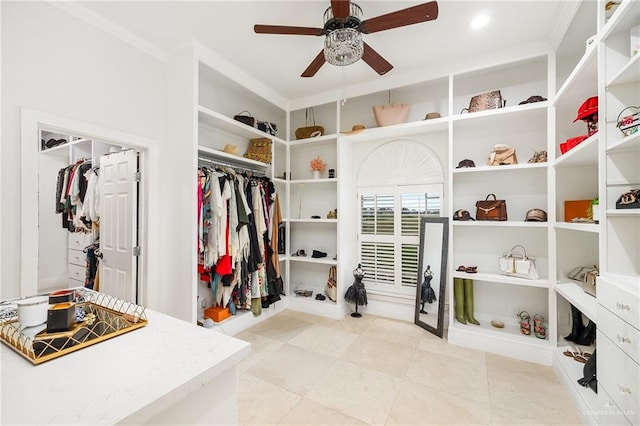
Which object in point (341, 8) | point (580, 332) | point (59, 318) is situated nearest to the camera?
point (59, 318)

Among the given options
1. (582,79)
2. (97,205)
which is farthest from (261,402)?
(582,79)

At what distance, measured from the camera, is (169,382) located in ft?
2.34

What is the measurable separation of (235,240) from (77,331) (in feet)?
6.55

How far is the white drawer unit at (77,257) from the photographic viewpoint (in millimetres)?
4270

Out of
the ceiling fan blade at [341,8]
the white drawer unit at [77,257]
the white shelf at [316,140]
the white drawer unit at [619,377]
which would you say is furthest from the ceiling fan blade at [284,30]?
the white drawer unit at [77,257]

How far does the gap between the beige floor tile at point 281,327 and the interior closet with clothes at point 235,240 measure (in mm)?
185

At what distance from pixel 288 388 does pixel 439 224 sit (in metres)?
2.24

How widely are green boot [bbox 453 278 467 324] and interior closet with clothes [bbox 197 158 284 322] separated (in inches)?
80.9

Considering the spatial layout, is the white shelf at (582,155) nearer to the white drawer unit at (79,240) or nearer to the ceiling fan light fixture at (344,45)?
the ceiling fan light fixture at (344,45)

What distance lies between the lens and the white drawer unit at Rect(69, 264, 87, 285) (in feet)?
14.0

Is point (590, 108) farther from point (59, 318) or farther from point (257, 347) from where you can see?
point (257, 347)

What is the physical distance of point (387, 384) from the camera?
2.14 metres

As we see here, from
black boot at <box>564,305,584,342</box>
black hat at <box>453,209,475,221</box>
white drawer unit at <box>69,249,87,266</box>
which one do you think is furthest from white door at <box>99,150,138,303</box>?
black boot at <box>564,305,584,342</box>

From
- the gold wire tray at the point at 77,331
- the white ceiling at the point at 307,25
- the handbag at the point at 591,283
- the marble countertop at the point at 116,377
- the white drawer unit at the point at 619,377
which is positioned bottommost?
the white drawer unit at the point at 619,377
